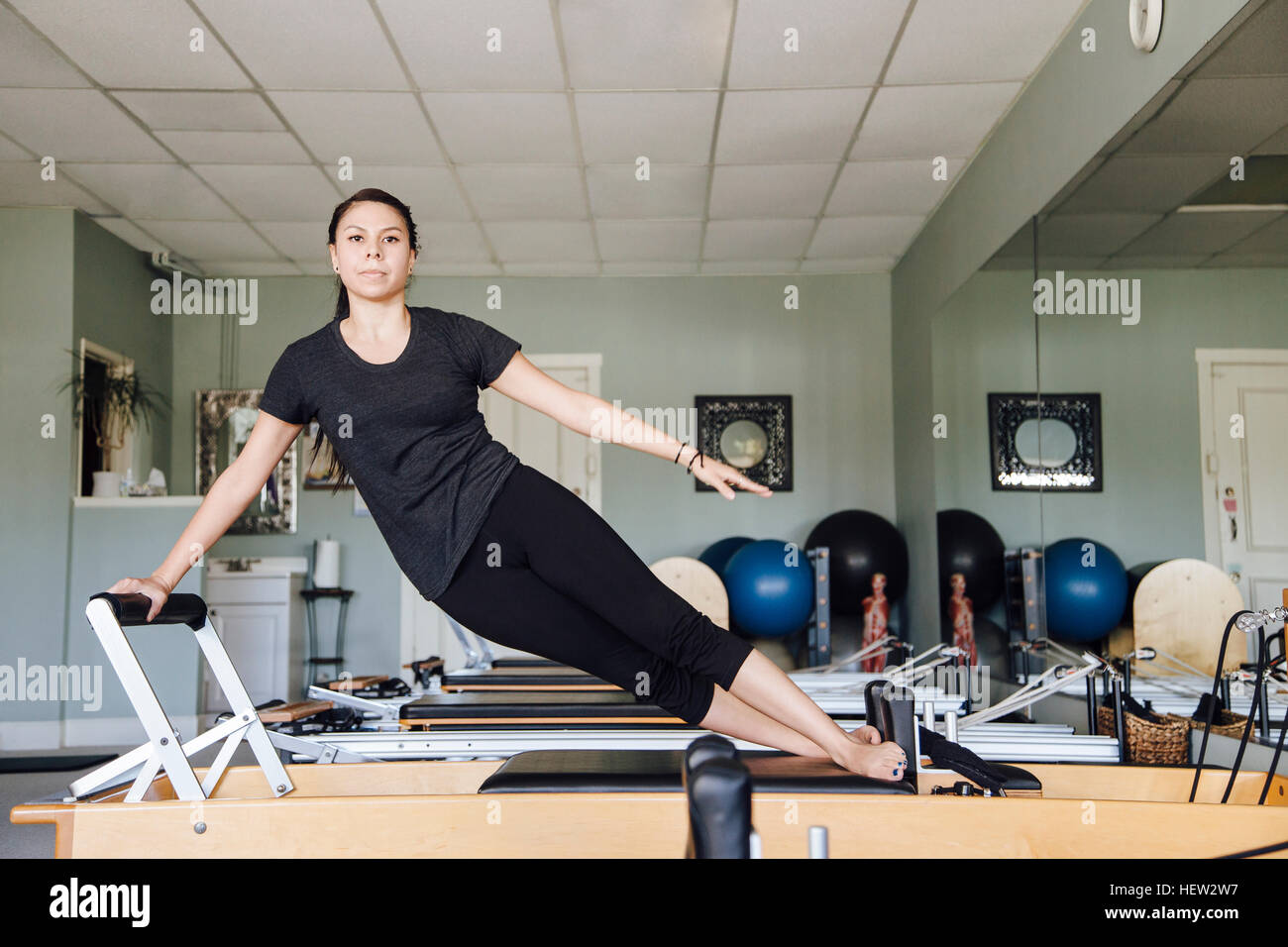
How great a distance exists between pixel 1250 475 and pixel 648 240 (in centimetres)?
379

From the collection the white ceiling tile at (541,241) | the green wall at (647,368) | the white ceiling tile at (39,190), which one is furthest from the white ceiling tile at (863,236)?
the white ceiling tile at (39,190)

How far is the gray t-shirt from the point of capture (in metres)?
1.58

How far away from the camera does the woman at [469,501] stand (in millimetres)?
1576

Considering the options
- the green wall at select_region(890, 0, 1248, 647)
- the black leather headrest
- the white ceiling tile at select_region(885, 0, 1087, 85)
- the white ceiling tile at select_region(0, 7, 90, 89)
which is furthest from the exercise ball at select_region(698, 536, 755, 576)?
the black leather headrest

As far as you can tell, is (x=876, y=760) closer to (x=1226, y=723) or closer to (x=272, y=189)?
(x=1226, y=723)

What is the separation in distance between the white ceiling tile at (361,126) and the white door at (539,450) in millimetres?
1971

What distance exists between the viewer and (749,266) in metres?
6.22

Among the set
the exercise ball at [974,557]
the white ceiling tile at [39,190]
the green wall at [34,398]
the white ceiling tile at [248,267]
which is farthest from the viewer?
the white ceiling tile at [248,267]

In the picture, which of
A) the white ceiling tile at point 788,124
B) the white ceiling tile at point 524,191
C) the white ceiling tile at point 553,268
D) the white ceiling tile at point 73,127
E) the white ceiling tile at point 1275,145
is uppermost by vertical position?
the white ceiling tile at point 73,127

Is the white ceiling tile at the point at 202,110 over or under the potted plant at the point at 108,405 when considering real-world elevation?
over

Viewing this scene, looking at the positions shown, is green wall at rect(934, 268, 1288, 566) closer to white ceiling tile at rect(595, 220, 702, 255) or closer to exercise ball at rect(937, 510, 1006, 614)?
exercise ball at rect(937, 510, 1006, 614)

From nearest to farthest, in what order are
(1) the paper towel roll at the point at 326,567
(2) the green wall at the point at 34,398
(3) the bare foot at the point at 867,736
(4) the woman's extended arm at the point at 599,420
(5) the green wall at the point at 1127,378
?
(4) the woman's extended arm at the point at 599,420 < (3) the bare foot at the point at 867,736 < (5) the green wall at the point at 1127,378 < (2) the green wall at the point at 34,398 < (1) the paper towel roll at the point at 326,567

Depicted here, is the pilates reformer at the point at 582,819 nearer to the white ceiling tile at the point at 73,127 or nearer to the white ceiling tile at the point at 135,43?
the white ceiling tile at the point at 135,43

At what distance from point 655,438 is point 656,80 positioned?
2717 mm
